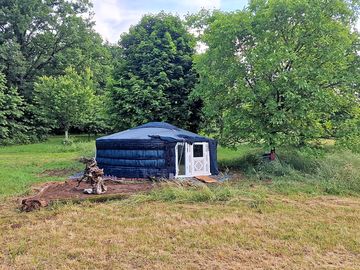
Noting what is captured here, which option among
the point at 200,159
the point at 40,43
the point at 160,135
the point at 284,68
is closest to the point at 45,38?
the point at 40,43

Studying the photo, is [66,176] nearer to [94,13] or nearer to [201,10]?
[201,10]

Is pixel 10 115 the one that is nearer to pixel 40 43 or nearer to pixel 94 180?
pixel 40 43

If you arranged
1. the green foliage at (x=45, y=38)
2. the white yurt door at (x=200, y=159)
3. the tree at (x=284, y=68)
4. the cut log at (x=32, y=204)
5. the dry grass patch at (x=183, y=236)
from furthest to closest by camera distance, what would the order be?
the green foliage at (x=45, y=38)
the white yurt door at (x=200, y=159)
the tree at (x=284, y=68)
the cut log at (x=32, y=204)
the dry grass patch at (x=183, y=236)

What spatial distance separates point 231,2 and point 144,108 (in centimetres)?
536

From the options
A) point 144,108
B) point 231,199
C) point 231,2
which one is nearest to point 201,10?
point 231,2

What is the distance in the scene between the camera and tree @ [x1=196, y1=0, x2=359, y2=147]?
8.71m

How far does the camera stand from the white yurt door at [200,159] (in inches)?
392

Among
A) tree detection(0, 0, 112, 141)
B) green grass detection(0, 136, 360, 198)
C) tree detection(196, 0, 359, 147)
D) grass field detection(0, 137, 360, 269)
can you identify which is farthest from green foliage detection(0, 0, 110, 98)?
grass field detection(0, 137, 360, 269)

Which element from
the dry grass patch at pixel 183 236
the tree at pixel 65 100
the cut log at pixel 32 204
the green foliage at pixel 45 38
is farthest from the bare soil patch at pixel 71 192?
the green foliage at pixel 45 38

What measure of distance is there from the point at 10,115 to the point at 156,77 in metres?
14.4

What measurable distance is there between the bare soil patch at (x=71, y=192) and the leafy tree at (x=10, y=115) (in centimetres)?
1502

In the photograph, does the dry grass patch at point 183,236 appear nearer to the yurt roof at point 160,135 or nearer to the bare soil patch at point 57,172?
the yurt roof at point 160,135

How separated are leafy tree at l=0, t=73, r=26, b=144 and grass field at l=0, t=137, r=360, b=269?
14182mm

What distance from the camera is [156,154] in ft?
30.4
